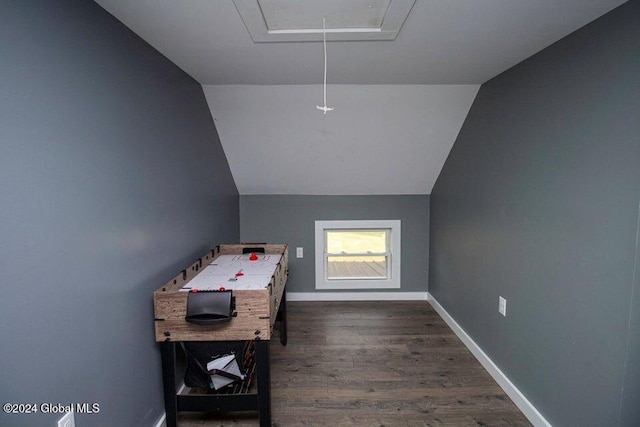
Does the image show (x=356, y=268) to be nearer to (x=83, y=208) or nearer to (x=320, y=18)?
(x=320, y=18)

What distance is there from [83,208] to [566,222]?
7.30ft

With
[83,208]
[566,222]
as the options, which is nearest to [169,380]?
[83,208]

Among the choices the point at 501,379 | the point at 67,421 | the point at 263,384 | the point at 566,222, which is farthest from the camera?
the point at 501,379

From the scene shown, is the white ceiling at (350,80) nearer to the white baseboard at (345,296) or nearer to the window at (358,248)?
the window at (358,248)

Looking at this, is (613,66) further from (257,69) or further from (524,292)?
(257,69)

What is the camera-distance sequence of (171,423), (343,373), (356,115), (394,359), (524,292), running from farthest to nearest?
(356,115) < (394,359) < (343,373) < (524,292) < (171,423)

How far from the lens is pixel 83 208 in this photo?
1.24m

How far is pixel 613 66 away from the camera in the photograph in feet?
4.63

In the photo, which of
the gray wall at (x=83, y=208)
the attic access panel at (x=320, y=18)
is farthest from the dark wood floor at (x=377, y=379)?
the attic access panel at (x=320, y=18)

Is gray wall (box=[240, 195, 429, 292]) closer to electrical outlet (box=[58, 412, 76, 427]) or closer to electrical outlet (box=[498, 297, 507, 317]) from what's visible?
electrical outlet (box=[498, 297, 507, 317])

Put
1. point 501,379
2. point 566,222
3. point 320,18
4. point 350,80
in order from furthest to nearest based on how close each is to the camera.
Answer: point 350,80
point 501,379
point 566,222
point 320,18

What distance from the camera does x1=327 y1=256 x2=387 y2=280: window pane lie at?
3.96 m

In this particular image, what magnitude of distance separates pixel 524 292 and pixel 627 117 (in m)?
1.11

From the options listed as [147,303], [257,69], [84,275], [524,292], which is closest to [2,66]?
A: [84,275]
